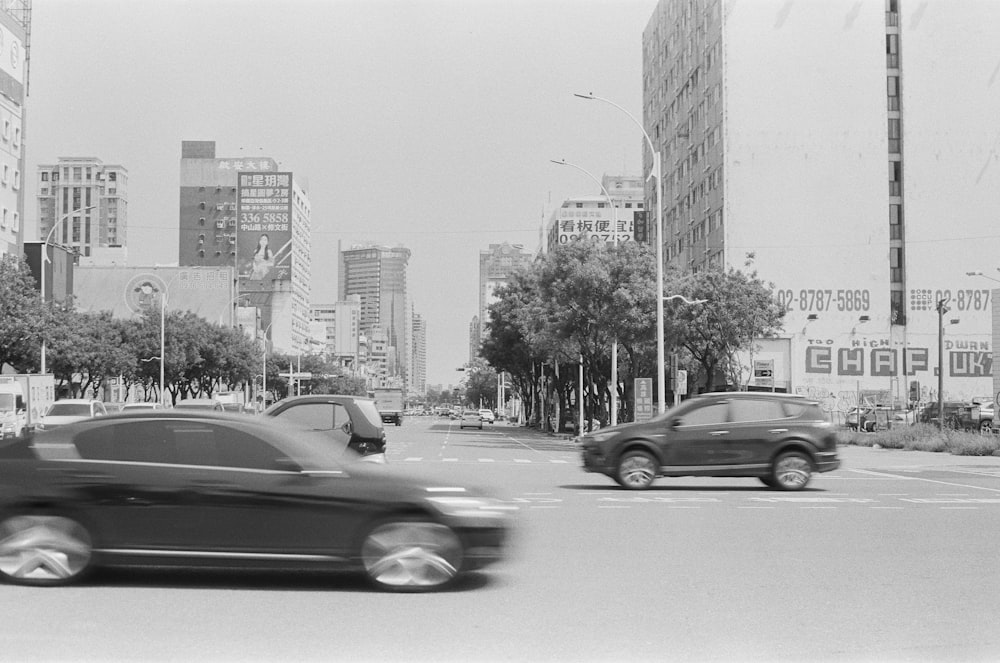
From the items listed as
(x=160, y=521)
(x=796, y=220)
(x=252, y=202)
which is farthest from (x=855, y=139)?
(x=252, y=202)

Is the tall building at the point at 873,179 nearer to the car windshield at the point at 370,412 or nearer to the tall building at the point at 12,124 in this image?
the tall building at the point at 12,124

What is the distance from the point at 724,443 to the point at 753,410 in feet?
2.69

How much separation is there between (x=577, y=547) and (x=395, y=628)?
4.51m

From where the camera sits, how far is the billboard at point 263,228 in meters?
168

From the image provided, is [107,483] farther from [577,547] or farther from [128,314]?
[128,314]

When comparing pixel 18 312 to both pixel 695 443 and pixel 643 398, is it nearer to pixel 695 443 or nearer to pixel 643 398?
pixel 643 398

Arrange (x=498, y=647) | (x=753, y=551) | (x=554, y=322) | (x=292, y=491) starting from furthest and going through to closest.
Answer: (x=554, y=322), (x=753, y=551), (x=292, y=491), (x=498, y=647)

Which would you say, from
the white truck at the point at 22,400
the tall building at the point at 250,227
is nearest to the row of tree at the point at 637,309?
the white truck at the point at 22,400

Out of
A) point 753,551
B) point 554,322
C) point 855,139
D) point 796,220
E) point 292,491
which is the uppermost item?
point 855,139

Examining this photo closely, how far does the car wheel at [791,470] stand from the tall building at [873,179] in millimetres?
49182

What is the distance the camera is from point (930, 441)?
39031 millimetres

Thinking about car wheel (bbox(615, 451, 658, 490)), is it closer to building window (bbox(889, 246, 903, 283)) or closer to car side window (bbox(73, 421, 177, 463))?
car side window (bbox(73, 421, 177, 463))

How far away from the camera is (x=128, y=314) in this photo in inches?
4919

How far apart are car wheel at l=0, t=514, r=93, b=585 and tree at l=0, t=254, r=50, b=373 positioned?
38.2 meters
